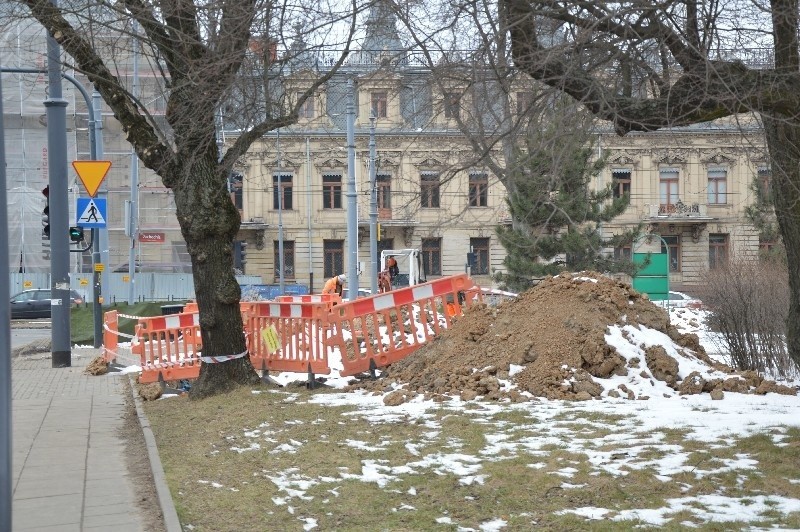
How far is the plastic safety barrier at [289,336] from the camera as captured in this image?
1416 centimetres

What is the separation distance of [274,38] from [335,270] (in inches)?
1900

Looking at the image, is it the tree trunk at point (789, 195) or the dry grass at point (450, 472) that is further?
the tree trunk at point (789, 195)

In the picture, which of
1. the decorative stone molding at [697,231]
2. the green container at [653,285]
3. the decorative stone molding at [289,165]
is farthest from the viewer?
the decorative stone molding at [697,231]

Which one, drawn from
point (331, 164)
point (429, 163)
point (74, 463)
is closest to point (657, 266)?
point (429, 163)

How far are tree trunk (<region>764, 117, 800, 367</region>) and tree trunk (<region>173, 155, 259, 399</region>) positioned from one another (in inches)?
283

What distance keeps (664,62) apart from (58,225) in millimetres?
14629

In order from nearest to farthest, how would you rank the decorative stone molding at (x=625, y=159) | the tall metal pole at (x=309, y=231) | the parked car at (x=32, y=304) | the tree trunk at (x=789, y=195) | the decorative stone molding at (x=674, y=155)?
the tree trunk at (x=789, y=195) → the decorative stone molding at (x=674, y=155) → the decorative stone molding at (x=625, y=159) → the parked car at (x=32, y=304) → the tall metal pole at (x=309, y=231)

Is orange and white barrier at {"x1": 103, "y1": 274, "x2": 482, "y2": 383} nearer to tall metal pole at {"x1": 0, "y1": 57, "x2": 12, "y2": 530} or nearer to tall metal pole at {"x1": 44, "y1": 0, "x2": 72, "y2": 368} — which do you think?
tall metal pole at {"x1": 44, "y1": 0, "x2": 72, "y2": 368}

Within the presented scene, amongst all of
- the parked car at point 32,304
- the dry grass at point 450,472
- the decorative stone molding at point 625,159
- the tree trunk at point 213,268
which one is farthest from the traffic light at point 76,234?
the parked car at point 32,304

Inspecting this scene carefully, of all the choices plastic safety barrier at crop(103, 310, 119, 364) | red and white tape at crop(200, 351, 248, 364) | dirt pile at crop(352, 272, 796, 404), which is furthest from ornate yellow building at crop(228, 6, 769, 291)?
plastic safety barrier at crop(103, 310, 119, 364)

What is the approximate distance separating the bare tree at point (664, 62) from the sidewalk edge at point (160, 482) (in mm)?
3847

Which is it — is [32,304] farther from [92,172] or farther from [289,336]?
[289,336]

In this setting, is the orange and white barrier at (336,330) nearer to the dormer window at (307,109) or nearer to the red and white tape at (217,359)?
the red and white tape at (217,359)

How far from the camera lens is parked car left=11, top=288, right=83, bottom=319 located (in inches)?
1775
